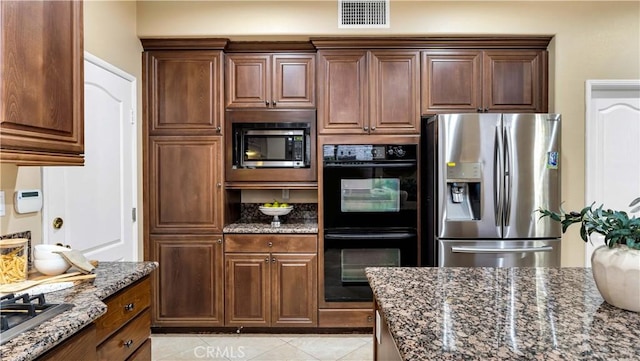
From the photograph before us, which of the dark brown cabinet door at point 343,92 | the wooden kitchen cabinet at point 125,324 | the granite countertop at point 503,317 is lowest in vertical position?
the wooden kitchen cabinet at point 125,324

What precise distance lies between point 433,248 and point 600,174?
1.56m

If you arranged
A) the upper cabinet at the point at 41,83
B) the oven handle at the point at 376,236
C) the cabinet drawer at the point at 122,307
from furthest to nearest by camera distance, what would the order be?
the oven handle at the point at 376,236 < the cabinet drawer at the point at 122,307 < the upper cabinet at the point at 41,83

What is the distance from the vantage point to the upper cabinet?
1209mm

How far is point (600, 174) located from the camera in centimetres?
289

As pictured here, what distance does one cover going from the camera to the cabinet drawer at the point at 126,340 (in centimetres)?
141

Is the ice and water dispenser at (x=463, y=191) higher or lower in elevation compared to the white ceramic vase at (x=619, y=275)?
higher

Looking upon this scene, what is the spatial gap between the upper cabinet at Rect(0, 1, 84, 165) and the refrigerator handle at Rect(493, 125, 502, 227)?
8.35ft

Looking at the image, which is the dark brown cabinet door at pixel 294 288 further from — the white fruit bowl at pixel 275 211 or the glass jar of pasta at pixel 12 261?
the glass jar of pasta at pixel 12 261

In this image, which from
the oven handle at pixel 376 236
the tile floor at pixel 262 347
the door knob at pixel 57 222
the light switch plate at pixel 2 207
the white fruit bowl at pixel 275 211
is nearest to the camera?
the light switch plate at pixel 2 207

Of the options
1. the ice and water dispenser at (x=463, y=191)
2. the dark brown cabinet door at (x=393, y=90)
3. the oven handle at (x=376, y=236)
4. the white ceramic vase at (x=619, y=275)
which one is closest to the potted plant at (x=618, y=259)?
the white ceramic vase at (x=619, y=275)

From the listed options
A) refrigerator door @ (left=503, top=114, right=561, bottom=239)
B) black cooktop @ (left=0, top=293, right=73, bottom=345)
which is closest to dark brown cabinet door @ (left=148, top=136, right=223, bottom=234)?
black cooktop @ (left=0, top=293, right=73, bottom=345)

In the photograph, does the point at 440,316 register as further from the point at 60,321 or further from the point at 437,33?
the point at 437,33

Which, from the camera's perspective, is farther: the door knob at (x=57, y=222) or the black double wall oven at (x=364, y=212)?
the black double wall oven at (x=364, y=212)

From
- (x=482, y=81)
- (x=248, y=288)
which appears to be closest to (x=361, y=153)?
(x=482, y=81)
